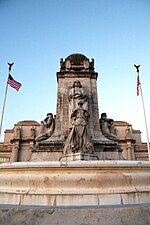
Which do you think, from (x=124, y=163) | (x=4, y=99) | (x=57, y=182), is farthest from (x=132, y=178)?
(x=4, y=99)

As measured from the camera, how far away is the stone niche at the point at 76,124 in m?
6.89

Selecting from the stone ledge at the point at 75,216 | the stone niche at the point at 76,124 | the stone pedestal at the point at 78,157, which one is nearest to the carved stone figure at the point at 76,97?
the stone niche at the point at 76,124

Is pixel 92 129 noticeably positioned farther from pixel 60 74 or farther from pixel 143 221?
pixel 143 221

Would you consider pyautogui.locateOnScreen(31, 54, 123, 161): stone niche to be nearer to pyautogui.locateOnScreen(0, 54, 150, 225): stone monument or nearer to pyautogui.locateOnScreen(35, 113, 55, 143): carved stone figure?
pyautogui.locateOnScreen(35, 113, 55, 143): carved stone figure

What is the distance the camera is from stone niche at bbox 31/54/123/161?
22.6 feet

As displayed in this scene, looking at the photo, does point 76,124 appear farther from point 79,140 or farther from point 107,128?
point 107,128

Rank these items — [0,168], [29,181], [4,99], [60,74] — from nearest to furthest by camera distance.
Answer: [29,181] → [0,168] → [60,74] → [4,99]

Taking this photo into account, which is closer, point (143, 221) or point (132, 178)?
point (143, 221)

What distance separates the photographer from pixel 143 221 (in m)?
2.04

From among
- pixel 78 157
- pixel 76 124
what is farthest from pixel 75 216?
pixel 76 124

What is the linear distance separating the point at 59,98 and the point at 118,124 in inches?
1208

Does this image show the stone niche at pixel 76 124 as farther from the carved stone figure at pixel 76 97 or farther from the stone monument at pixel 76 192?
the stone monument at pixel 76 192

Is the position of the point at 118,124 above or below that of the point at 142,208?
above

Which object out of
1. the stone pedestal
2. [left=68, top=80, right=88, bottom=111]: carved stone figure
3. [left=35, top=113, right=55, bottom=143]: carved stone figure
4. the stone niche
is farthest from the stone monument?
[left=68, top=80, right=88, bottom=111]: carved stone figure
